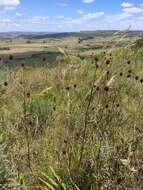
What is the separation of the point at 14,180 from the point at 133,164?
115cm

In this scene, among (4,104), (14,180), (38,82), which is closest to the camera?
(14,180)

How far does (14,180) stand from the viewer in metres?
2.88

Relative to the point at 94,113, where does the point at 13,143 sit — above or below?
below

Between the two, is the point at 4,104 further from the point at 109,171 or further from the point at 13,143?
the point at 109,171

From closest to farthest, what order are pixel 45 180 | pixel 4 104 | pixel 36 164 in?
pixel 45 180
pixel 36 164
pixel 4 104

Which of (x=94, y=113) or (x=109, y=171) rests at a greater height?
(x=94, y=113)

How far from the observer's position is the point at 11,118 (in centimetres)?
504

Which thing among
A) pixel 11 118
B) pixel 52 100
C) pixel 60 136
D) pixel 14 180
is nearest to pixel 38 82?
pixel 52 100

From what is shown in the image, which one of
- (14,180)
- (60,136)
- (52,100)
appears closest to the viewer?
(14,180)

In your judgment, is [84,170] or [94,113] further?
[94,113]

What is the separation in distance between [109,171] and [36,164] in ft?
2.43

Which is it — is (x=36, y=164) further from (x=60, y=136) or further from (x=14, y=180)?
(x=14, y=180)

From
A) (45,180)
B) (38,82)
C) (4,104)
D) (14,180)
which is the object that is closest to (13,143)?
(45,180)

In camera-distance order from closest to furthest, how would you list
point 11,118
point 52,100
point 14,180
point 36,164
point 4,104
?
1. point 14,180
2. point 36,164
3. point 11,118
4. point 4,104
5. point 52,100
